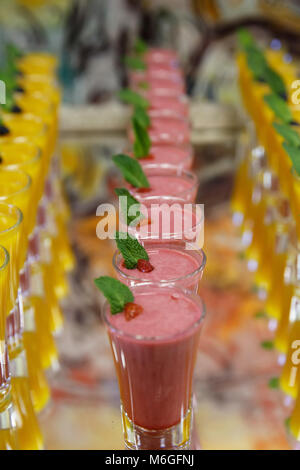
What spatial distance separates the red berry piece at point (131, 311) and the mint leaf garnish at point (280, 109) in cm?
92

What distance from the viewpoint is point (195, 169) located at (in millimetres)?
2332

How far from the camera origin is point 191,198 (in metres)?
1.52

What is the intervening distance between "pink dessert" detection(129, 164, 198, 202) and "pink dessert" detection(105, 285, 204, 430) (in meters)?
0.44

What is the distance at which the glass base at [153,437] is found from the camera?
1097 mm

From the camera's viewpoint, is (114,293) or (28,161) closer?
(114,293)

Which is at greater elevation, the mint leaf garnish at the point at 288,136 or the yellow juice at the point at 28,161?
the mint leaf garnish at the point at 288,136

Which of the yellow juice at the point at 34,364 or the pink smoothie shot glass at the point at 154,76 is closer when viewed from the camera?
the yellow juice at the point at 34,364

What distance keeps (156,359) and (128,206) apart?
444 millimetres

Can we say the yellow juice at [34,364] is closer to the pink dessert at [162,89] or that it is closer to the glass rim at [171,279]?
the glass rim at [171,279]

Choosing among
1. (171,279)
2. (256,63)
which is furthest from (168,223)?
(256,63)

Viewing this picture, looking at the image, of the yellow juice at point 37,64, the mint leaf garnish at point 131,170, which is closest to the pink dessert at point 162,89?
the yellow juice at point 37,64

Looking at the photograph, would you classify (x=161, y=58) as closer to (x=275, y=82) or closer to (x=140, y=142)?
(x=275, y=82)
